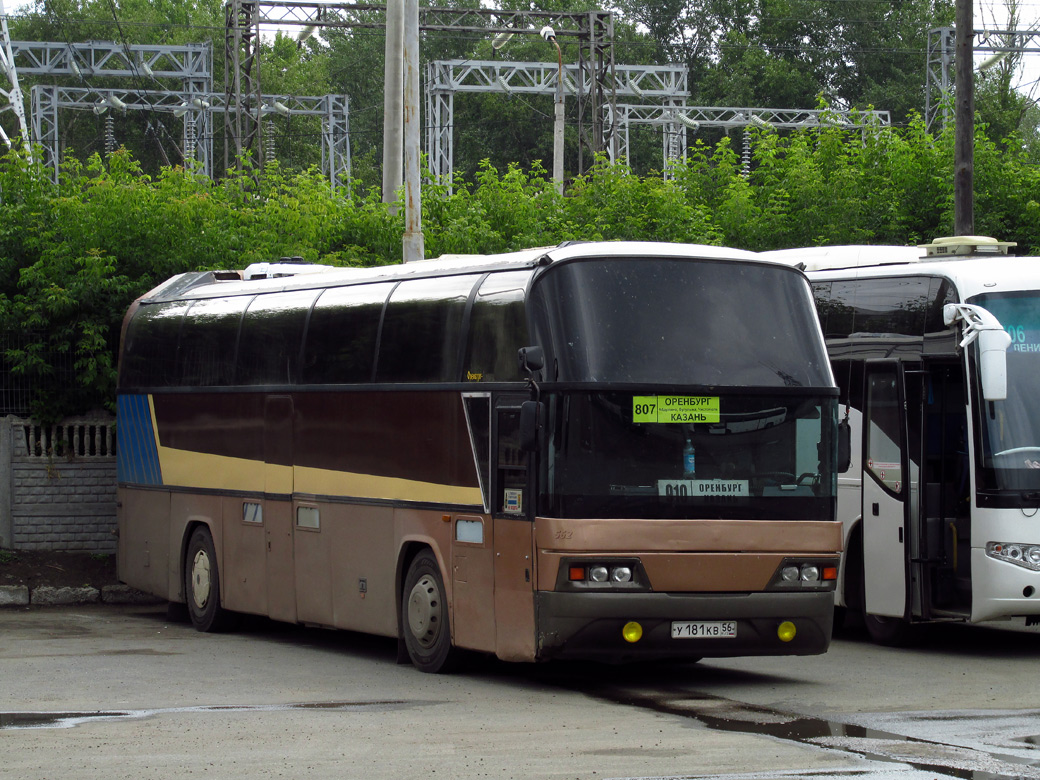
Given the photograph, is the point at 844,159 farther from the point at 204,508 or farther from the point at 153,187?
the point at 204,508

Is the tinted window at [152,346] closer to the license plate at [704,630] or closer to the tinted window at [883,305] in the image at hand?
the tinted window at [883,305]

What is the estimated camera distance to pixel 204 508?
55.1 ft

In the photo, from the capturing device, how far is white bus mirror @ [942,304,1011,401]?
12961 millimetres

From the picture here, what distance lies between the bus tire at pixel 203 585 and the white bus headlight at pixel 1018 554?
294 inches

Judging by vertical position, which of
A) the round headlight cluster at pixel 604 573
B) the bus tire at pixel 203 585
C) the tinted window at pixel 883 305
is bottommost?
the bus tire at pixel 203 585

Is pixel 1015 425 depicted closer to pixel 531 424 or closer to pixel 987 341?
pixel 987 341

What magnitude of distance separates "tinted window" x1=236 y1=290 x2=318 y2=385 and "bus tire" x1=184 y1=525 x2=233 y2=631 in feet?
6.49

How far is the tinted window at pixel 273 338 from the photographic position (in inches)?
589

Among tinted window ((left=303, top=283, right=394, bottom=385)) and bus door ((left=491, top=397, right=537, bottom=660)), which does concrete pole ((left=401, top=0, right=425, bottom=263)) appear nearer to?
tinted window ((left=303, top=283, right=394, bottom=385))

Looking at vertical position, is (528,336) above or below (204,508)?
above

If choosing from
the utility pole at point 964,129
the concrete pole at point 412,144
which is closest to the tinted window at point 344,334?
the concrete pole at point 412,144

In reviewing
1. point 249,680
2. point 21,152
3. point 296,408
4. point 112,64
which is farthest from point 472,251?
point 112,64

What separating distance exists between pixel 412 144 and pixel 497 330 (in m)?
9.09

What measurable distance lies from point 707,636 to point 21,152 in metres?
13.3
